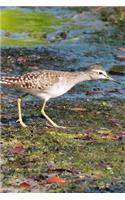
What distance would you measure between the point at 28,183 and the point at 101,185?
754mm

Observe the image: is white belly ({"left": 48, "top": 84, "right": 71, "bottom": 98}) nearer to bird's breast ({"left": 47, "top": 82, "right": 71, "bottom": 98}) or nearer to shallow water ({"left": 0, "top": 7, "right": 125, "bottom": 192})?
bird's breast ({"left": 47, "top": 82, "right": 71, "bottom": 98})

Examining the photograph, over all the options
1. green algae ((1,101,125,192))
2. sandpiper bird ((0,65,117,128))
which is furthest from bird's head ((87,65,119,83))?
green algae ((1,101,125,192))

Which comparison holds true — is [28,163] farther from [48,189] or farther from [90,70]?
[90,70]

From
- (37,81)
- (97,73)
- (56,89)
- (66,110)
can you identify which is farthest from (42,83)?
(66,110)

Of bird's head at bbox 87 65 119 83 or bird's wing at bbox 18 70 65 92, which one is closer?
bird's wing at bbox 18 70 65 92

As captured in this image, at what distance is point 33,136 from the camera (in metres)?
9.54

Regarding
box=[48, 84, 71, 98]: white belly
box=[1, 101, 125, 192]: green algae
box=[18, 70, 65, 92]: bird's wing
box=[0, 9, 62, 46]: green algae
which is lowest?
box=[0, 9, 62, 46]: green algae

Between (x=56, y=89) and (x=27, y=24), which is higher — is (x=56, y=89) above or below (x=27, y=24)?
above

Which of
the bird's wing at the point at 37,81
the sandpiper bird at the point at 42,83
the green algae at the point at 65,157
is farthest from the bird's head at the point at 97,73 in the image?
the bird's wing at the point at 37,81

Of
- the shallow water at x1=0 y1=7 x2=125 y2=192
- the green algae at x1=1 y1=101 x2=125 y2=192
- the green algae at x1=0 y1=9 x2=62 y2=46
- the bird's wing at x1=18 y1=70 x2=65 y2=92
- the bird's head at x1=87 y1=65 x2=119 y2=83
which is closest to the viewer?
the green algae at x1=1 y1=101 x2=125 y2=192

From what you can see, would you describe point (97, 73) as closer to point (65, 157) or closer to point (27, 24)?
point (65, 157)

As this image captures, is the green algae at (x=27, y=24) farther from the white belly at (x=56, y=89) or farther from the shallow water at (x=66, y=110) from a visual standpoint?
the white belly at (x=56, y=89)

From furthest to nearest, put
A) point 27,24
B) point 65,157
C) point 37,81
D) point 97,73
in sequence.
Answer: point 27,24 → point 97,73 → point 37,81 → point 65,157

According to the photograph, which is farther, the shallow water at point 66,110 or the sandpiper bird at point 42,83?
the sandpiper bird at point 42,83
